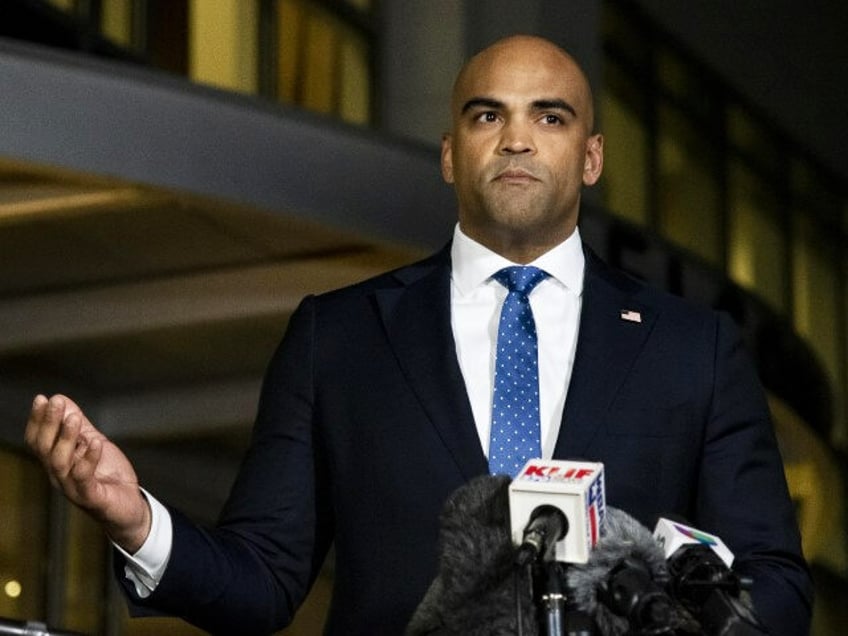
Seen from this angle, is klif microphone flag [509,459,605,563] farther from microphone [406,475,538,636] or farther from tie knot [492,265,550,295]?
tie knot [492,265,550,295]

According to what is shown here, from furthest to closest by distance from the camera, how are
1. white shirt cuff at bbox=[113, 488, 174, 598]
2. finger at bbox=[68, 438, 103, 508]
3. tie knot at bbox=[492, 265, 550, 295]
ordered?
1. tie knot at bbox=[492, 265, 550, 295]
2. white shirt cuff at bbox=[113, 488, 174, 598]
3. finger at bbox=[68, 438, 103, 508]

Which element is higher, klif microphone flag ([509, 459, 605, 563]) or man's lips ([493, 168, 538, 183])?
man's lips ([493, 168, 538, 183])

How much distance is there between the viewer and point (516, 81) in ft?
11.6

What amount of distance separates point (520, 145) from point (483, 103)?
0.13 meters

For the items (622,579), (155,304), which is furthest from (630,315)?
(155,304)

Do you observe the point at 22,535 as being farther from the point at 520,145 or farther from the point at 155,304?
the point at 520,145

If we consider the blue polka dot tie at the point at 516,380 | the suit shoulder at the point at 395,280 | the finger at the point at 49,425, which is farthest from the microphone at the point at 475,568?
the suit shoulder at the point at 395,280

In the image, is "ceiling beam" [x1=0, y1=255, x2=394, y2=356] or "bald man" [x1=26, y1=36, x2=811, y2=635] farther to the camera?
"ceiling beam" [x1=0, y1=255, x2=394, y2=356]

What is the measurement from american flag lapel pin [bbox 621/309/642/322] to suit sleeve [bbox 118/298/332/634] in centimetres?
50

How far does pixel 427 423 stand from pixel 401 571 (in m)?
0.23

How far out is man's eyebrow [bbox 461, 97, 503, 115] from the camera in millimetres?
3527

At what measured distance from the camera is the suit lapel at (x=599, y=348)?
11.1 feet

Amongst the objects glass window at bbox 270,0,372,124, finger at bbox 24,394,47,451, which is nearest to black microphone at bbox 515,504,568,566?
finger at bbox 24,394,47,451

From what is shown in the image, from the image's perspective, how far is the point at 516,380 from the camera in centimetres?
345
